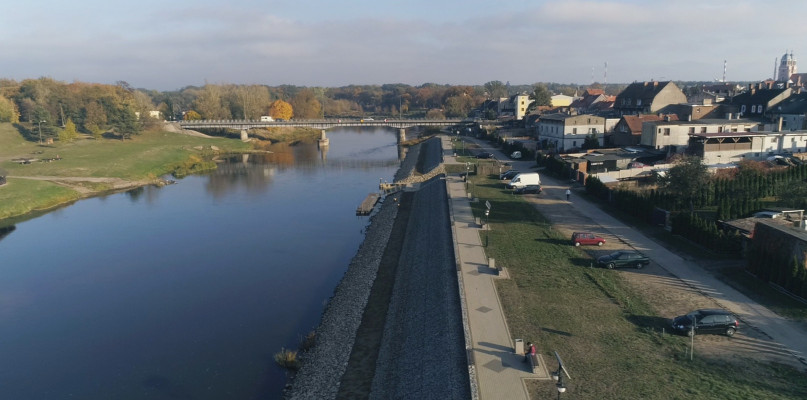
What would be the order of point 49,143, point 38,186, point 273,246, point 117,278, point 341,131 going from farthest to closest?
point 341,131
point 49,143
point 38,186
point 273,246
point 117,278

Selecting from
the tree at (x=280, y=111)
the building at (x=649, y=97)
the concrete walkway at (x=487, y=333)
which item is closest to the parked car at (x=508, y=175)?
the concrete walkway at (x=487, y=333)

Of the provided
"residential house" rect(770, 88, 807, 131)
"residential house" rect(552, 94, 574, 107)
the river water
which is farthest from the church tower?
the river water

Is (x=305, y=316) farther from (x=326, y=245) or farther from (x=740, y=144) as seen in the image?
(x=740, y=144)

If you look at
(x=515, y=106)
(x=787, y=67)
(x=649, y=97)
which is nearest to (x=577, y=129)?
(x=649, y=97)

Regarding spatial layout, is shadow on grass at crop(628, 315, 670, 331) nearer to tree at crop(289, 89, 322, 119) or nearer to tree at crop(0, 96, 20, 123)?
tree at crop(0, 96, 20, 123)

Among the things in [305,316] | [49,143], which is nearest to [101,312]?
[305,316]
